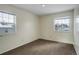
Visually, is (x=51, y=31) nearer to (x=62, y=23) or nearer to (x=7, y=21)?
(x=62, y=23)

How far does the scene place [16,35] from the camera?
3055 millimetres

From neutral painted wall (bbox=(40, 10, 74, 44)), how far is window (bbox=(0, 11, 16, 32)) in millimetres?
1128

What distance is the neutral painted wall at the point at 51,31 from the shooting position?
2841mm

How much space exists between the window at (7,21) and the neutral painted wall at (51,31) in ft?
3.70

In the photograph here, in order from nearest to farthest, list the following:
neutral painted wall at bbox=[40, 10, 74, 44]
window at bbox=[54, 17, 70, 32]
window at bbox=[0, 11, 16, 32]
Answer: window at bbox=[0, 11, 16, 32] < window at bbox=[54, 17, 70, 32] < neutral painted wall at bbox=[40, 10, 74, 44]

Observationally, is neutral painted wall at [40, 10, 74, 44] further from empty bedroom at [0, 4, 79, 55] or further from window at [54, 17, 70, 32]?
window at [54, 17, 70, 32]

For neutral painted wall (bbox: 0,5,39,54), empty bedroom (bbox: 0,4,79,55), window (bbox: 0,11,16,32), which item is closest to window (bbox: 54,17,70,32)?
empty bedroom (bbox: 0,4,79,55)

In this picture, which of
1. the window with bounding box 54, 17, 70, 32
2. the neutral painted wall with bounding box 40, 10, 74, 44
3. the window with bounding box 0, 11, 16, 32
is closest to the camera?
the window with bounding box 0, 11, 16, 32

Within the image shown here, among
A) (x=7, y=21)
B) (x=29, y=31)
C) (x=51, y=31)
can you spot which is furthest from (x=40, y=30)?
(x=7, y=21)

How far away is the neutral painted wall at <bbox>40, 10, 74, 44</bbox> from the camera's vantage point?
2841 millimetres

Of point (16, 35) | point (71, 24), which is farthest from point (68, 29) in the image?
point (16, 35)

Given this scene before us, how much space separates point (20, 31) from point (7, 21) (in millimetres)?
779

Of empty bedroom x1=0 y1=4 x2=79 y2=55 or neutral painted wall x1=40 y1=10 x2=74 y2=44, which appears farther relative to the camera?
neutral painted wall x1=40 y1=10 x2=74 y2=44
